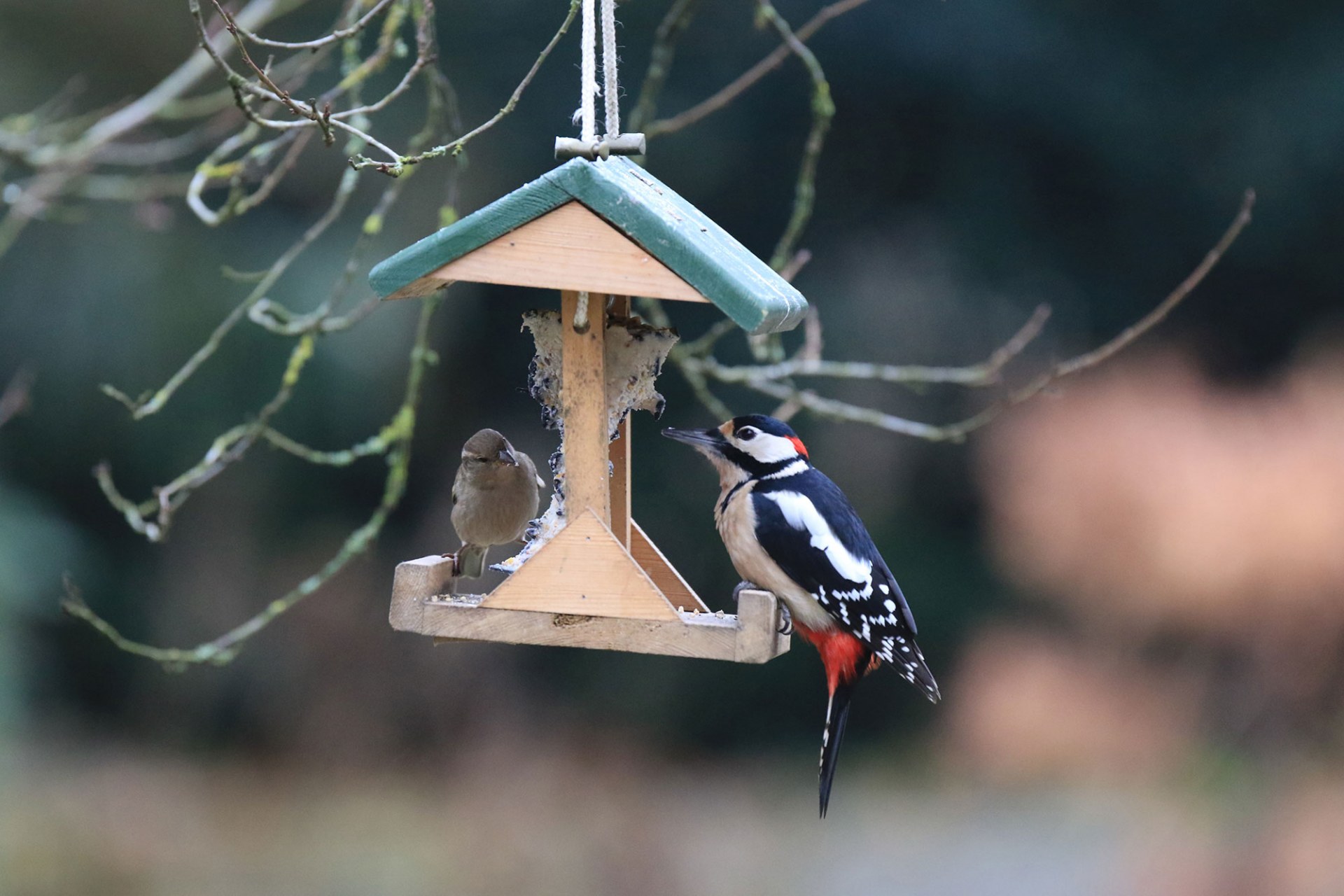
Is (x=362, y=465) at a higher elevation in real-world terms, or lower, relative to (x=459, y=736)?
higher

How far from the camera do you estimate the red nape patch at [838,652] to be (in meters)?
2.42

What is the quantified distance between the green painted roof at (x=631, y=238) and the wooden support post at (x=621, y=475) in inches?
10.1

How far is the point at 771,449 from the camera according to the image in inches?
93.2

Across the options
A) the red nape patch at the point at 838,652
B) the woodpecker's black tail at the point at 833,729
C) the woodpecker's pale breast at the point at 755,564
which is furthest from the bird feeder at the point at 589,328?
the woodpecker's black tail at the point at 833,729

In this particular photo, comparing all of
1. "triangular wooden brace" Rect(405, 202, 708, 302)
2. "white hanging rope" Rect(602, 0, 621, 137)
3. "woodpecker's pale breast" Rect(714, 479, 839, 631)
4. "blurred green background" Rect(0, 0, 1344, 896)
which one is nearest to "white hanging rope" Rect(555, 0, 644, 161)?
"white hanging rope" Rect(602, 0, 621, 137)

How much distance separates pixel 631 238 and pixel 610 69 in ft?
0.84

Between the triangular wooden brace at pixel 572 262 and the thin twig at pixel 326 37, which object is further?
the triangular wooden brace at pixel 572 262

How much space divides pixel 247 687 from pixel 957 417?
389 cm

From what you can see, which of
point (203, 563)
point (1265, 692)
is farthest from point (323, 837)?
point (1265, 692)

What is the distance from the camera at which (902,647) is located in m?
2.35

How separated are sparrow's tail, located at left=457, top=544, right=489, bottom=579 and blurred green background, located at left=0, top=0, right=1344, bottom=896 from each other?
4.24 meters

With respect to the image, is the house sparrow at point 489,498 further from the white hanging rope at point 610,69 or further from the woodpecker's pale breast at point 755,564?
the white hanging rope at point 610,69

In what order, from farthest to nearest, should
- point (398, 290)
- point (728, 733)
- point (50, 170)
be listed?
point (728, 733) < point (50, 170) < point (398, 290)

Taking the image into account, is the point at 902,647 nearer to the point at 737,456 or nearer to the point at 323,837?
the point at 737,456
